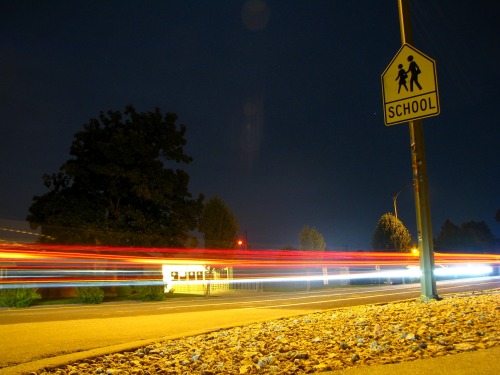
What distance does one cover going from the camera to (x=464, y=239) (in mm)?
92625

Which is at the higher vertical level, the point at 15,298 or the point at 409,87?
the point at 409,87

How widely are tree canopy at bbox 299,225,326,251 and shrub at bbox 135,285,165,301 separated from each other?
806 inches

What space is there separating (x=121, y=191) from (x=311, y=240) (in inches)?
778

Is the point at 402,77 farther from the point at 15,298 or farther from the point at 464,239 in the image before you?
the point at 464,239

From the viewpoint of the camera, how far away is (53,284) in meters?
26.2


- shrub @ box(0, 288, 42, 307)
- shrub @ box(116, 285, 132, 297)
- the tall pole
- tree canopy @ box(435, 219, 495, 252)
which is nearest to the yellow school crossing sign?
the tall pole

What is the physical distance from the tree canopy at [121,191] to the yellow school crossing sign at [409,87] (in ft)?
75.0

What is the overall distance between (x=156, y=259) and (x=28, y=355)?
2314cm

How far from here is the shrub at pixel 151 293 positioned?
2870cm

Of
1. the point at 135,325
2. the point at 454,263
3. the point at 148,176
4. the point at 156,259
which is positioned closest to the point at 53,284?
the point at 156,259

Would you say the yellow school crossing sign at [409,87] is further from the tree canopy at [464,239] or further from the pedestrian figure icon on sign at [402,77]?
the tree canopy at [464,239]

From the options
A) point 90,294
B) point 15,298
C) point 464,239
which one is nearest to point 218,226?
point 90,294

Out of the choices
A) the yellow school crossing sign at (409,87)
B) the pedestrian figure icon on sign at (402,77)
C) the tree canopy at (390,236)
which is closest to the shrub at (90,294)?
the yellow school crossing sign at (409,87)

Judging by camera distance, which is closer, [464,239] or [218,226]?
[218,226]
